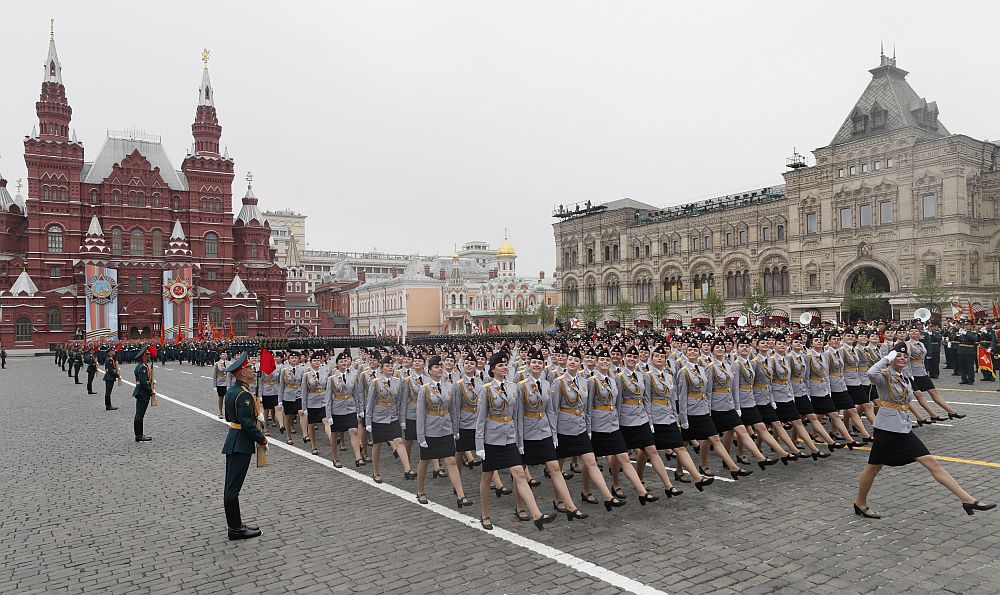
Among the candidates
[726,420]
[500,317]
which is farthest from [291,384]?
[500,317]

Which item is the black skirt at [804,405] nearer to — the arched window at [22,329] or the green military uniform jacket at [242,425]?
the green military uniform jacket at [242,425]

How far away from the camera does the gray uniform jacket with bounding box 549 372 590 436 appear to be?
781cm

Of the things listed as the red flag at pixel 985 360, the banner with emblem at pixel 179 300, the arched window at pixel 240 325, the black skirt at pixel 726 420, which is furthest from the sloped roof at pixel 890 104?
the banner with emblem at pixel 179 300

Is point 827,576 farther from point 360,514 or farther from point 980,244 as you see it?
point 980,244

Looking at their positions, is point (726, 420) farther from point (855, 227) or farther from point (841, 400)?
point (855, 227)

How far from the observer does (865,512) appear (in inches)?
278

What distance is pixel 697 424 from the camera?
29.5 feet

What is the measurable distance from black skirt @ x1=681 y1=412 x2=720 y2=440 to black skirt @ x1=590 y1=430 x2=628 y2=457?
1.48 meters

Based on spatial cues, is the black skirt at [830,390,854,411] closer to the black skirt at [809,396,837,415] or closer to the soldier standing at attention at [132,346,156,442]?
the black skirt at [809,396,837,415]

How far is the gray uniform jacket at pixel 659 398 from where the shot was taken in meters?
8.52

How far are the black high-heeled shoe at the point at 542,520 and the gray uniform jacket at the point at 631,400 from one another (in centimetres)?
175

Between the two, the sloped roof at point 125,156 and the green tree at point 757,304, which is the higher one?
the sloped roof at point 125,156

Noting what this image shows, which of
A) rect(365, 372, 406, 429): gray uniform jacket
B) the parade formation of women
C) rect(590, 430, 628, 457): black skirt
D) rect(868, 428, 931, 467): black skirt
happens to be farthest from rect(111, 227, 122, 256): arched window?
rect(868, 428, 931, 467): black skirt

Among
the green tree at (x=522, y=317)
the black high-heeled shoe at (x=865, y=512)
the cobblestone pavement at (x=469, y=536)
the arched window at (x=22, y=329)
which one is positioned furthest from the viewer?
the green tree at (x=522, y=317)
